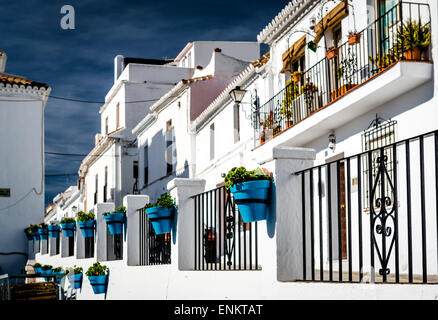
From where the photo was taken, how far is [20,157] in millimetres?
25172

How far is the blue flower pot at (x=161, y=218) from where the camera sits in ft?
26.6

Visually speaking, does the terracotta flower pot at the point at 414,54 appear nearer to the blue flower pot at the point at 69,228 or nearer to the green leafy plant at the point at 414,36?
the green leafy plant at the point at 414,36

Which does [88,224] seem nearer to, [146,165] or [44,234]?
[44,234]

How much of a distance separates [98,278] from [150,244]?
1350 mm

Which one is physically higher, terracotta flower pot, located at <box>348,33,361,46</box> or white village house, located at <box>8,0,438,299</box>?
terracotta flower pot, located at <box>348,33,361,46</box>

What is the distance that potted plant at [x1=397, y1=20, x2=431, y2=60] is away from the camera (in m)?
9.68

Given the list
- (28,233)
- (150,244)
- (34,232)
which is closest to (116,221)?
(150,244)

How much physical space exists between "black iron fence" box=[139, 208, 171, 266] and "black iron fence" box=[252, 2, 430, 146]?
430cm

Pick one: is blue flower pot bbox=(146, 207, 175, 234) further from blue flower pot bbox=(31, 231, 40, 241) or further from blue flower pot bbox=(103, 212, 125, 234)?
blue flower pot bbox=(31, 231, 40, 241)

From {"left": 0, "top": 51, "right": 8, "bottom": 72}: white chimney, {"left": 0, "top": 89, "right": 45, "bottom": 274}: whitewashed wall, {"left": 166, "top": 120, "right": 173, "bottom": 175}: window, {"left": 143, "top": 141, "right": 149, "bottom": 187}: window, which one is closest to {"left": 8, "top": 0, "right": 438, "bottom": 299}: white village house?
{"left": 166, "top": 120, "right": 173, "bottom": 175}: window

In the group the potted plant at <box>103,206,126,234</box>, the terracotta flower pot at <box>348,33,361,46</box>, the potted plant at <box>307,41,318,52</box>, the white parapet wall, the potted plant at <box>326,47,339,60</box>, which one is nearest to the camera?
the white parapet wall

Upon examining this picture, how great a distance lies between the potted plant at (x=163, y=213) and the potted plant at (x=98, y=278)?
2596mm

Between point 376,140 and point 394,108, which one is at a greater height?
point 394,108
